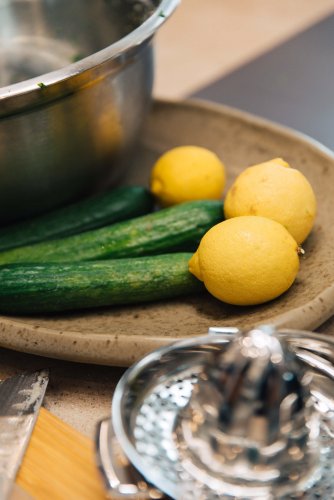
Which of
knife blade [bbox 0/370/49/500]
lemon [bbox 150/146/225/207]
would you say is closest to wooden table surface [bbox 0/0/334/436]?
lemon [bbox 150/146/225/207]

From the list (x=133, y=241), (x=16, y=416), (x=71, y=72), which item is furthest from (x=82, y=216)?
(x=16, y=416)

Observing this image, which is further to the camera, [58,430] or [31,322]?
[31,322]

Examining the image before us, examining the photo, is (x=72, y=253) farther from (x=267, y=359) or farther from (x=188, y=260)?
(x=267, y=359)

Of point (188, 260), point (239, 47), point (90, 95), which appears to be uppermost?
point (90, 95)

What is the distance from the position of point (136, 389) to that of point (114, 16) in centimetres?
62

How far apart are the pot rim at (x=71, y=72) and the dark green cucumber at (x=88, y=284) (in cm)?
17

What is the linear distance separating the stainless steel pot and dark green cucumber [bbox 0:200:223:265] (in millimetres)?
75

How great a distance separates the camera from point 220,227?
0.77 metres

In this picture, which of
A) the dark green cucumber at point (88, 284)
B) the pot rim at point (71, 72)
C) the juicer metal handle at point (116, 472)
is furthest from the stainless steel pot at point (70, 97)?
the juicer metal handle at point (116, 472)

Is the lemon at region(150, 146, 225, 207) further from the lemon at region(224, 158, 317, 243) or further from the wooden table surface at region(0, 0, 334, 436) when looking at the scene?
the wooden table surface at region(0, 0, 334, 436)

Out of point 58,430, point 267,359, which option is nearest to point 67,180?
point 58,430

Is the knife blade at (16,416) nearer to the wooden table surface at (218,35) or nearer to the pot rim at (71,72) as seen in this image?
the pot rim at (71,72)

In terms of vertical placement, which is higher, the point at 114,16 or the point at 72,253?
the point at 114,16

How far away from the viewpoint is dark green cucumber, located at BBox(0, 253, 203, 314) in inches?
31.0
